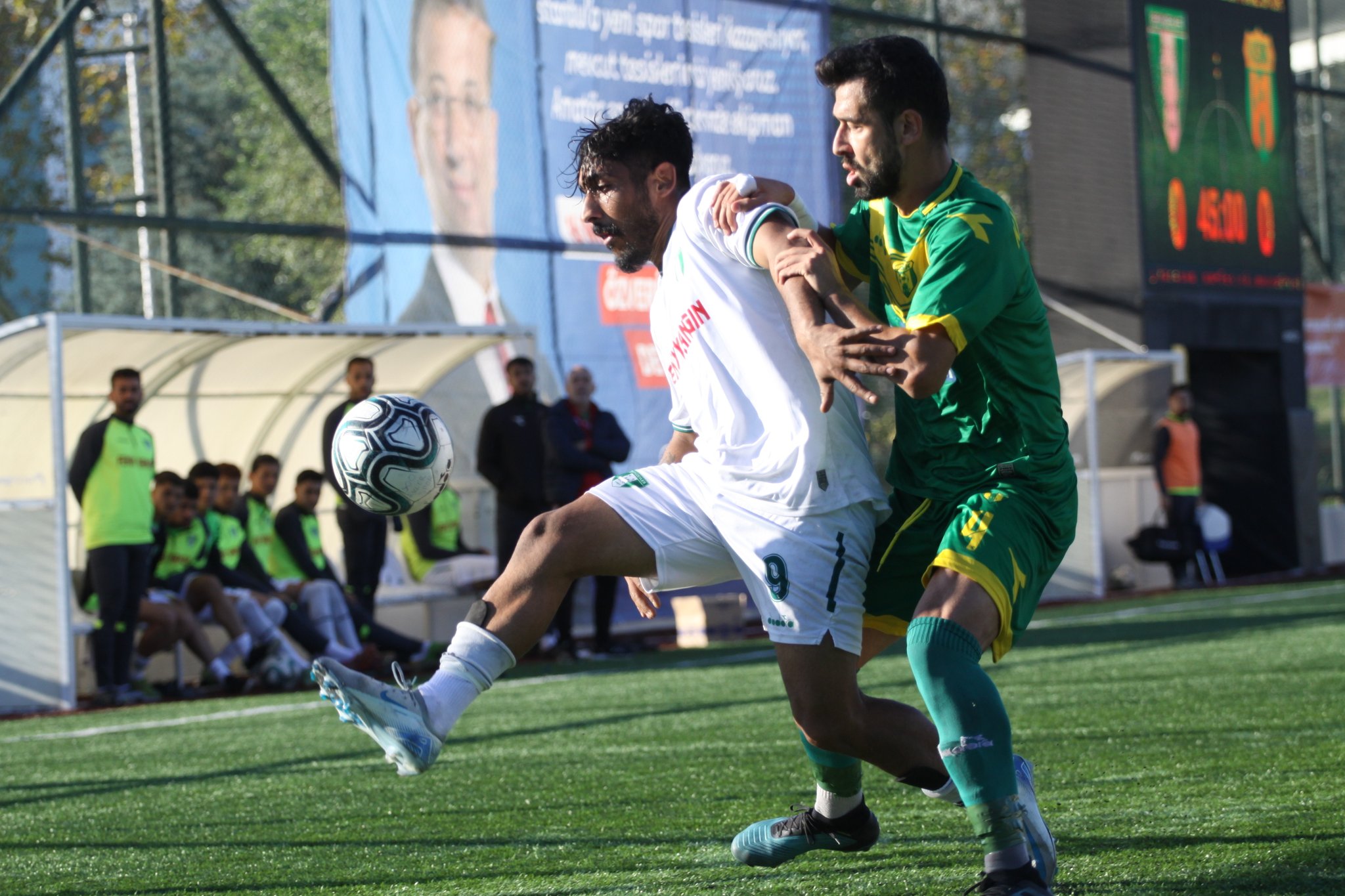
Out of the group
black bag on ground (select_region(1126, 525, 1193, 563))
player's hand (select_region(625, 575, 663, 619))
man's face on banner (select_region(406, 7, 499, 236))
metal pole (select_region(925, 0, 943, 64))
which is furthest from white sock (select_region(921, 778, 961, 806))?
metal pole (select_region(925, 0, 943, 64))

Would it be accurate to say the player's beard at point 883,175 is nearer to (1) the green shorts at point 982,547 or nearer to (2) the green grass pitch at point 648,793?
(1) the green shorts at point 982,547

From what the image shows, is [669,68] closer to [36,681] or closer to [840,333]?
[36,681]

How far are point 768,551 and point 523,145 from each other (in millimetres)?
10116

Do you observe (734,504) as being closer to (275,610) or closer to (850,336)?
(850,336)

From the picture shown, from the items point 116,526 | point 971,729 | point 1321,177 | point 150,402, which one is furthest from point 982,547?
point 1321,177

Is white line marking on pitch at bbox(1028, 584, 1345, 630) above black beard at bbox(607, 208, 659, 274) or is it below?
below

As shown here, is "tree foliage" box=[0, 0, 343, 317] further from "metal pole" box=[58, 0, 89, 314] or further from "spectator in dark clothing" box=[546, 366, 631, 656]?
"spectator in dark clothing" box=[546, 366, 631, 656]

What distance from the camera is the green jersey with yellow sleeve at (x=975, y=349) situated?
10.0 feet

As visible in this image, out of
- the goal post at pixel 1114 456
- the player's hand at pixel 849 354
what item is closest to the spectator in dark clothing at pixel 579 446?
the goal post at pixel 1114 456

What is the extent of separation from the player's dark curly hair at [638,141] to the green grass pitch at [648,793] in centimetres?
171

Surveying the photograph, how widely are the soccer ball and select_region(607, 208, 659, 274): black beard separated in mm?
819

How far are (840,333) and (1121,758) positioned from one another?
2939 mm

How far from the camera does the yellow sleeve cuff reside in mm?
2977

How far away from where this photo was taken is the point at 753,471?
11.3ft
